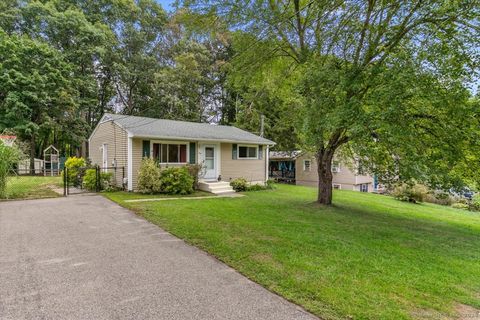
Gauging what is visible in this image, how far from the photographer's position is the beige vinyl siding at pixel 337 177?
21.8 metres

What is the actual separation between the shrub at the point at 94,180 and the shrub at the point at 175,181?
8.38 feet

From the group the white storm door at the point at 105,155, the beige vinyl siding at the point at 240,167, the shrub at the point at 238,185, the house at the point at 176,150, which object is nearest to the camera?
the house at the point at 176,150

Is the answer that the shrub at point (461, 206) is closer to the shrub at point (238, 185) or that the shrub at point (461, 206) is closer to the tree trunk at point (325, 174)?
the tree trunk at point (325, 174)

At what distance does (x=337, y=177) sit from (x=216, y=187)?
13.1 meters

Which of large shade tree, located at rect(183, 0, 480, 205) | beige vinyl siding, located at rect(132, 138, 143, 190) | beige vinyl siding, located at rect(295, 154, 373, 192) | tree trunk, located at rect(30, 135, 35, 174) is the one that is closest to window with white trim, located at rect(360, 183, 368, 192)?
beige vinyl siding, located at rect(295, 154, 373, 192)

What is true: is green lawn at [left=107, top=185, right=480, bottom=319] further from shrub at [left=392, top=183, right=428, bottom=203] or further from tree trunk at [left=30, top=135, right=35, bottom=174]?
tree trunk at [left=30, top=135, right=35, bottom=174]

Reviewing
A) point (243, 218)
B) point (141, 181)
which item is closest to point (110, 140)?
point (141, 181)

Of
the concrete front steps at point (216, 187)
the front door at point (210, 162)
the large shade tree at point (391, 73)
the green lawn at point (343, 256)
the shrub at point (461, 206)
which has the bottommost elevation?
the shrub at point (461, 206)

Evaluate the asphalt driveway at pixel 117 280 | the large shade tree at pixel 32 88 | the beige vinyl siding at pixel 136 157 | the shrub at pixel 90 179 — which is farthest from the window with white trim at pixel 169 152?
the large shade tree at pixel 32 88

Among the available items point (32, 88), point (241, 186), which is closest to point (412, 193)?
point (241, 186)

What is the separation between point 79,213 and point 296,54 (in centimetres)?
880

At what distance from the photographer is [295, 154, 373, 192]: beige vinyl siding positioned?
21.8 metres

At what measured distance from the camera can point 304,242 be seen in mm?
5383

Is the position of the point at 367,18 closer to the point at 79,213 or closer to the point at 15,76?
the point at 79,213
